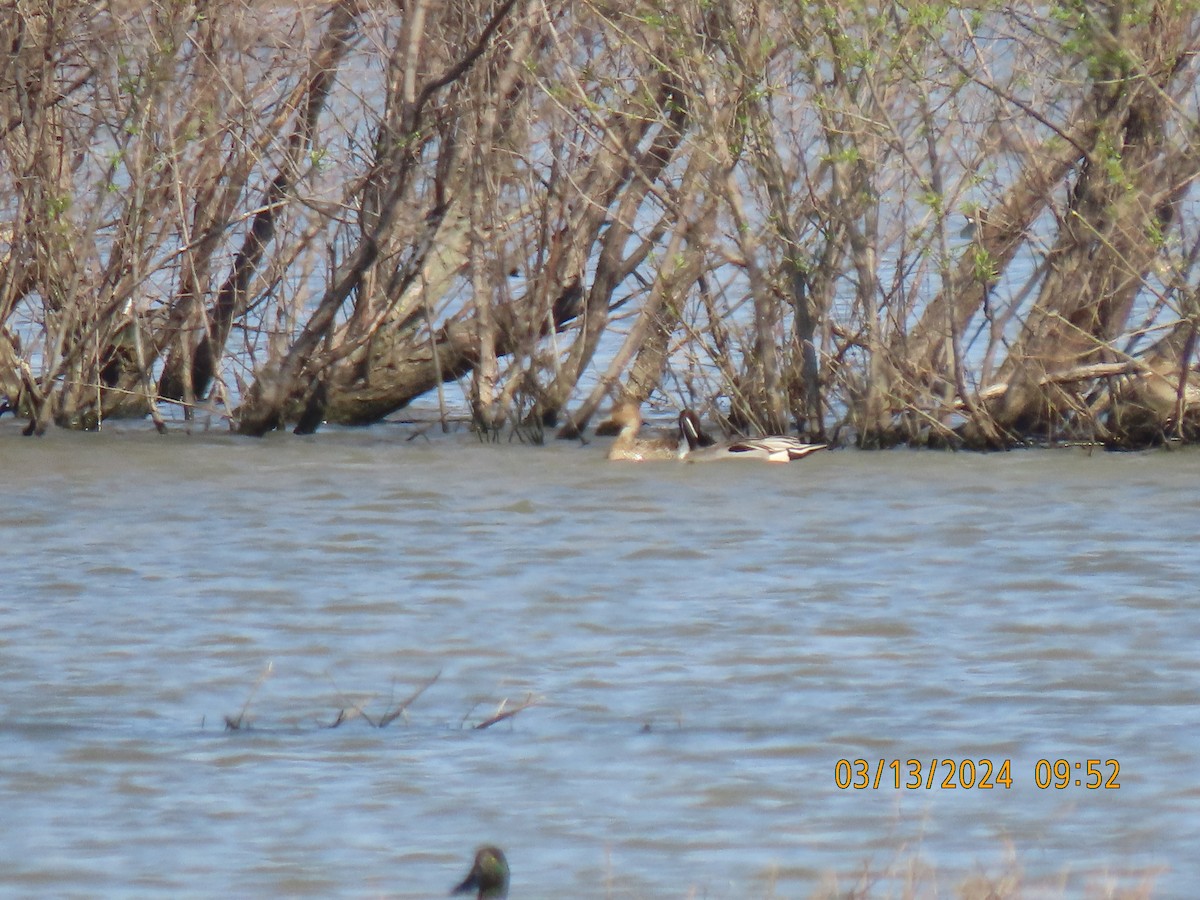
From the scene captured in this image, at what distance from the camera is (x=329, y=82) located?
48.1 ft

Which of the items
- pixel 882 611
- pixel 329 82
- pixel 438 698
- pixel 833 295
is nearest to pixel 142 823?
pixel 438 698

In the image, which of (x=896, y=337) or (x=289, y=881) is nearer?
(x=289, y=881)

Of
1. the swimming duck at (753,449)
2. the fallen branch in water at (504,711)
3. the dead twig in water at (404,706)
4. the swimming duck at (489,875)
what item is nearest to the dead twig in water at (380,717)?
the dead twig in water at (404,706)

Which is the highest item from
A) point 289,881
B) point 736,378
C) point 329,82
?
point 329,82

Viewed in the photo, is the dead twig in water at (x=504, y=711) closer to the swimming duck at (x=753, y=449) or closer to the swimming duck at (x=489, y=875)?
the swimming duck at (x=489, y=875)

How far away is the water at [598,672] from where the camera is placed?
19.1 feet

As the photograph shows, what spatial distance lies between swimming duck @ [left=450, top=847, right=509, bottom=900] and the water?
469 mm

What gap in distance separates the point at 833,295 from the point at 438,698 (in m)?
6.39

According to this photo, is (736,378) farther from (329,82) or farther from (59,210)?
(59,210)

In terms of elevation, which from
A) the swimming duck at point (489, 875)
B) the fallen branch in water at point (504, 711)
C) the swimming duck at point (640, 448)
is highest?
the swimming duck at point (640, 448)

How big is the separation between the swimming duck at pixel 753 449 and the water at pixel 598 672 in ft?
0.42

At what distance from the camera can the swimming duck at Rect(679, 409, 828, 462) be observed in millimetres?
13055
